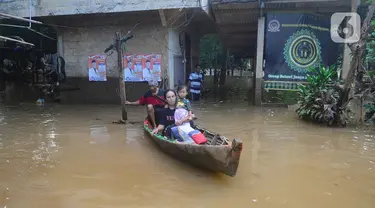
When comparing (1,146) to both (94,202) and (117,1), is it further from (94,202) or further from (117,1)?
(117,1)

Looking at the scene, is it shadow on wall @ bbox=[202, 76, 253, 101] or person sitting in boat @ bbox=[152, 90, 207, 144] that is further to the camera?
shadow on wall @ bbox=[202, 76, 253, 101]

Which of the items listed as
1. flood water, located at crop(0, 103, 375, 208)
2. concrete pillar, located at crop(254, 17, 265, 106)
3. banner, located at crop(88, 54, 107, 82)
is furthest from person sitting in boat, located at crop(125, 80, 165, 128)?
banner, located at crop(88, 54, 107, 82)

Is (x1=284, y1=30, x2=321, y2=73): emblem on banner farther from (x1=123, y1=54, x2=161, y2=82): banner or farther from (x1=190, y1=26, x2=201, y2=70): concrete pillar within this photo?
(x1=190, y1=26, x2=201, y2=70): concrete pillar

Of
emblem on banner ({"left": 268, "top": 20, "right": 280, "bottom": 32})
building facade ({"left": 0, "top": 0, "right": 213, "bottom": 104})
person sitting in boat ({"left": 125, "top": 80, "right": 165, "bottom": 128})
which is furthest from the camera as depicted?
emblem on banner ({"left": 268, "top": 20, "right": 280, "bottom": 32})

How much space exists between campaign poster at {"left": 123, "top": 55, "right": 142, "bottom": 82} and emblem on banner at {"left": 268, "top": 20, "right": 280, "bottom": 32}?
4.38 meters

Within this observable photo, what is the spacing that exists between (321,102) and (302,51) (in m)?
3.01

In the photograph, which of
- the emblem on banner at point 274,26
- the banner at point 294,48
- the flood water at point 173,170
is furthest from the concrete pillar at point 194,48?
the flood water at point 173,170

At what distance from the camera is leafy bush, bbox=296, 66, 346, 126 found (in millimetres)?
6812

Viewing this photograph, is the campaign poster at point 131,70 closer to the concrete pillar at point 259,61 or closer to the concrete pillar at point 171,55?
the concrete pillar at point 171,55

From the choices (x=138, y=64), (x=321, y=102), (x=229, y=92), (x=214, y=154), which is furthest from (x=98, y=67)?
(x=214, y=154)

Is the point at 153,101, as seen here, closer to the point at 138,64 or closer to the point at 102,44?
the point at 138,64

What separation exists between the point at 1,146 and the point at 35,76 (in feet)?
23.0

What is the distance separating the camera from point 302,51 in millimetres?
9500

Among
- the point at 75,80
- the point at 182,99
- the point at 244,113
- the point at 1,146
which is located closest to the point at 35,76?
the point at 75,80
